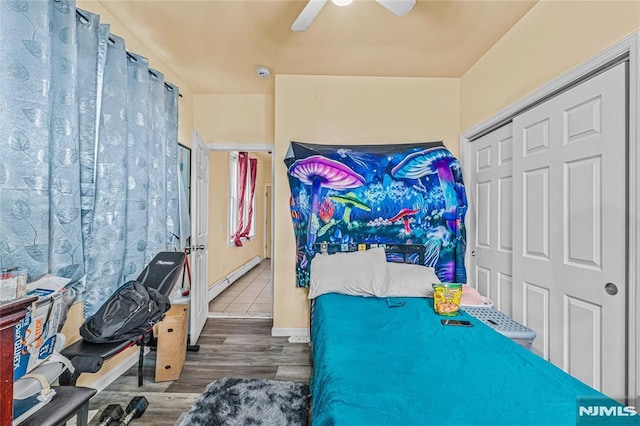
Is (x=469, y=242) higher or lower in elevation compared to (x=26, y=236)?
lower

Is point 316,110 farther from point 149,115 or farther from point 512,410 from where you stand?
point 512,410

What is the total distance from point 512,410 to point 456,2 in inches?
95.1

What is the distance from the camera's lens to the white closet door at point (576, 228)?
1444mm

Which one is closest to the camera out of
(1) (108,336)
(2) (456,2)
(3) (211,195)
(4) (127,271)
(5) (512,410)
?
(5) (512,410)

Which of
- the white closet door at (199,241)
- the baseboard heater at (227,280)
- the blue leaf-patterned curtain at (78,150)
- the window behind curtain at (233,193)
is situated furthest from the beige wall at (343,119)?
the window behind curtain at (233,193)

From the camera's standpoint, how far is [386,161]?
2.90 meters

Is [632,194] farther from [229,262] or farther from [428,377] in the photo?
[229,262]

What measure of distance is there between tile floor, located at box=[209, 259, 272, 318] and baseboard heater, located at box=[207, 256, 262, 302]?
63mm

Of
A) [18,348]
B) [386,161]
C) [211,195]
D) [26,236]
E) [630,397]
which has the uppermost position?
[386,161]

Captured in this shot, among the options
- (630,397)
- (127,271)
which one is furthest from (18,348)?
(630,397)

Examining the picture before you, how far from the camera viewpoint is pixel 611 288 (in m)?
1.45

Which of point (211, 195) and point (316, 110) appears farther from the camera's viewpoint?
point (211, 195)

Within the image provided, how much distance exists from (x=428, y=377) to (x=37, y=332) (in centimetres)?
176

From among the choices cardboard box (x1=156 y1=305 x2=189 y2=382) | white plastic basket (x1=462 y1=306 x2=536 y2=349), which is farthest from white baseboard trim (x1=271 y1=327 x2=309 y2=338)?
white plastic basket (x1=462 y1=306 x2=536 y2=349)
